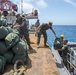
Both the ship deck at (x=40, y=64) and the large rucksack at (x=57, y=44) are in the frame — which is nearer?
the ship deck at (x=40, y=64)

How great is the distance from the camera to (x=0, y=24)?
8.78 metres

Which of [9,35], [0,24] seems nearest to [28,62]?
[9,35]

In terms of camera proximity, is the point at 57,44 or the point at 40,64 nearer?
the point at 40,64

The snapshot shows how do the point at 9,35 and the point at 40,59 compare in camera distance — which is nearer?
the point at 9,35

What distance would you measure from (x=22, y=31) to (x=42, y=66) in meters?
3.03

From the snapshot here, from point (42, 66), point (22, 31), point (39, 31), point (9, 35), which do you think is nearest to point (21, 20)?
point (22, 31)

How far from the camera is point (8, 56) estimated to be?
778 centimetres

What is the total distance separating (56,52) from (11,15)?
10325mm

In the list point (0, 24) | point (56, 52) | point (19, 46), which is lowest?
point (56, 52)

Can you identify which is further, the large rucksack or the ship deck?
the large rucksack

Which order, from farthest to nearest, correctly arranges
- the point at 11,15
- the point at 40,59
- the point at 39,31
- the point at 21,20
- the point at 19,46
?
the point at 11,15
the point at 39,31
the point at 21,20
the point at 40,59
the point at 19,46

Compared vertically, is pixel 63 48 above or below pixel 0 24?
below

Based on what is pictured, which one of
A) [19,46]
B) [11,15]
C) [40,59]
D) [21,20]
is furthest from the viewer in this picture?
[11,15]

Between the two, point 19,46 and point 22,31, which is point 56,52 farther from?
point 19,46
